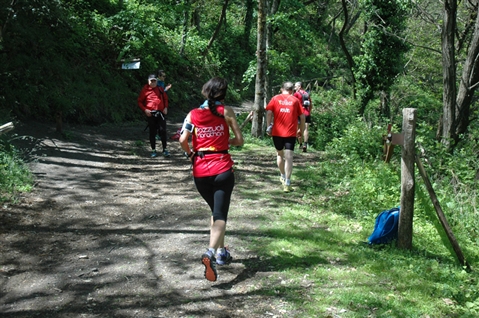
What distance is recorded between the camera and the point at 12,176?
7844 millimetres

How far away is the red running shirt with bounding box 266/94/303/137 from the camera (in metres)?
8.22

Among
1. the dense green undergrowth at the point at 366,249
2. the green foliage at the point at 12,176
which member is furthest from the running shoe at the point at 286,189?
the green foliage at the point at 12,176

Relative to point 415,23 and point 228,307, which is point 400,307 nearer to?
point 228,307

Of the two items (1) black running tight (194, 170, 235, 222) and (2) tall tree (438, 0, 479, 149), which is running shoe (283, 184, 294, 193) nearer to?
(1) black running tight (194, 170, 235, 222)

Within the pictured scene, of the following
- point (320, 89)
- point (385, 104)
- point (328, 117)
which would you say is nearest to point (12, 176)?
point (328, 117)

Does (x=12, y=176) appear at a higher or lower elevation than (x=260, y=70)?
lower

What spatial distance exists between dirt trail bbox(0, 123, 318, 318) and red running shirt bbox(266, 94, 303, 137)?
1.21m

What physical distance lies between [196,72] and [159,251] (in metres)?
A: 20.7

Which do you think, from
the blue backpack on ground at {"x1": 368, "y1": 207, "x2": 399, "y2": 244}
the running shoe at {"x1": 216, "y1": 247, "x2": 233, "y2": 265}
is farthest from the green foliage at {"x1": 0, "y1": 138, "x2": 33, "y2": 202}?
the blue backpack on ground at {"x1": 368, "y1": 207, "x2": 399, "y2": 244}

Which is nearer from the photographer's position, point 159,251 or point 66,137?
point 159,251

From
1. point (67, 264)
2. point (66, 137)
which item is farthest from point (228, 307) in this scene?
point (66, 137)

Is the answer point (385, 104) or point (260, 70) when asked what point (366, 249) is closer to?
point (260, 70)

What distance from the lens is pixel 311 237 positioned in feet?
21.0

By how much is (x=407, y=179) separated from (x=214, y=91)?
266 centimetres
